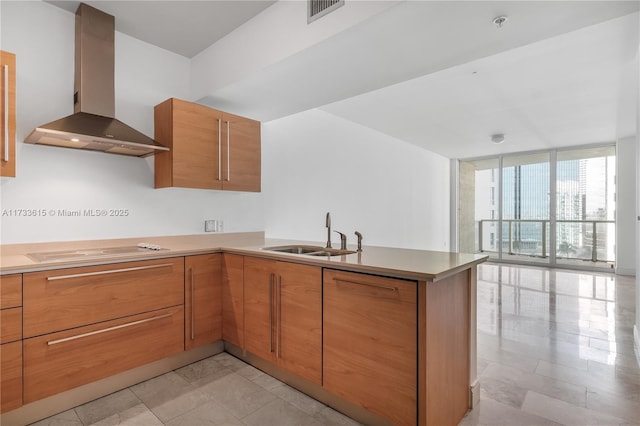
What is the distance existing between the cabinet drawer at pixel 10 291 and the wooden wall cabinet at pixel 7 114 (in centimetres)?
60

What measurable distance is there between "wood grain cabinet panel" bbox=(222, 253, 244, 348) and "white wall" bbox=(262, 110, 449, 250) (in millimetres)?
1062

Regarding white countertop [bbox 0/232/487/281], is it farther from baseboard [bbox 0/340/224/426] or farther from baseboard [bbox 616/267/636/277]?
baseboard [bbox 616/267/636/277]

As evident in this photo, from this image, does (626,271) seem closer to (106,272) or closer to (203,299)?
(203,299)

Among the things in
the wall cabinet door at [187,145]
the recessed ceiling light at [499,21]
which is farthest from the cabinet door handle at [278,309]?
the recessed ceiling light at [499,21]

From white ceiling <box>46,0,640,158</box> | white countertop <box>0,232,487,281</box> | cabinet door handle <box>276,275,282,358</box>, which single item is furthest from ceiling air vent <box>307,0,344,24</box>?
cabinet door handle <box>276,275,282,358</box>

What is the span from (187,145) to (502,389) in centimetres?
276

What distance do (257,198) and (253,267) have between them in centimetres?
129

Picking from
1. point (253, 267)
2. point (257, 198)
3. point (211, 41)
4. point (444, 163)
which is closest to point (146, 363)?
point (253, 267)

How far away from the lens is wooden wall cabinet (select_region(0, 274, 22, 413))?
1.59 metres

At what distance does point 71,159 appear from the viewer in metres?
2.27

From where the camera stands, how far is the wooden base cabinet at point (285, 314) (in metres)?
1.87

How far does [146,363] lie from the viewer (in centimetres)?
212

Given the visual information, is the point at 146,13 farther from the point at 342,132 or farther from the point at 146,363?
the point at 342,132

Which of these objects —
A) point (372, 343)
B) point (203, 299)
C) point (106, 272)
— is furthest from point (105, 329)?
point (372, 343)
